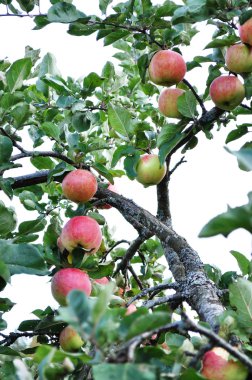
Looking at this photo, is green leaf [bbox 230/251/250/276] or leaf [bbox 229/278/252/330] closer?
leaf [bbox 229/278/252/330]

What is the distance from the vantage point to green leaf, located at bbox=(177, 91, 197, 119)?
6.26 ft

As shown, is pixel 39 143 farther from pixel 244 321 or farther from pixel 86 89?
pixel 244 321

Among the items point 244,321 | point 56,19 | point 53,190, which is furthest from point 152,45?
point 244,321

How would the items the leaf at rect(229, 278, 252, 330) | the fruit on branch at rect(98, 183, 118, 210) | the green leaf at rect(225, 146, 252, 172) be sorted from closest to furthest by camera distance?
the green leaf at rect(225, 146, 252, 172), the leaf at rect(229, 278, 252, 330), the fruit on branch at rect(98, 183, 118, 210)

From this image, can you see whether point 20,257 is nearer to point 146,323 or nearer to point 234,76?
point 146,323

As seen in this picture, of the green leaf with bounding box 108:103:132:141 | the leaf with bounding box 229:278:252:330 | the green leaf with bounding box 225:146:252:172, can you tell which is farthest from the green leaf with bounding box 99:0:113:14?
the green leaf with bounding box 225:146:252:172

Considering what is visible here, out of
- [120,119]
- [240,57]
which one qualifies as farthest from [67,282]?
[240,57]

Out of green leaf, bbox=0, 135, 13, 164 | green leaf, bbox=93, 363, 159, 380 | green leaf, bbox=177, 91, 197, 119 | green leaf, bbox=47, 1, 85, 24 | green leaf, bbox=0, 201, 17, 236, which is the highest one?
green leaf, bbox=47, 1, 85, 24

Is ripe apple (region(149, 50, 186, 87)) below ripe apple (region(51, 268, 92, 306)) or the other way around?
the other way around

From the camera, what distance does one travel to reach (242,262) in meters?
1.79

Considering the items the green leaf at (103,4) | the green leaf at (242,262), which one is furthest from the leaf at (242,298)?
the green leaf at (103,4)

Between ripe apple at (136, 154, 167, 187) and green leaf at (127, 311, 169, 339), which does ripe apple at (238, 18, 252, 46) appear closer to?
ripe apple at (136, 154, 167, 187)

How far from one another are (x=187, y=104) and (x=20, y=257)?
2.84 ft

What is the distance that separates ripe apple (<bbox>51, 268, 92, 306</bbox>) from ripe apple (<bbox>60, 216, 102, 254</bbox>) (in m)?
0.09
